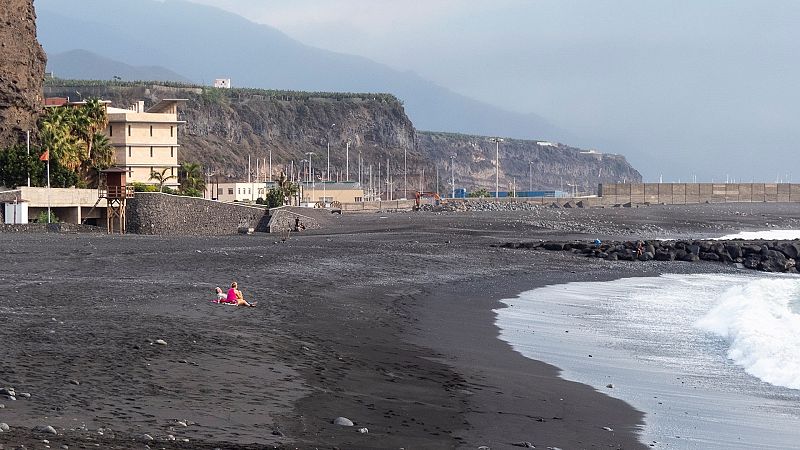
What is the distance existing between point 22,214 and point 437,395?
1741 inches

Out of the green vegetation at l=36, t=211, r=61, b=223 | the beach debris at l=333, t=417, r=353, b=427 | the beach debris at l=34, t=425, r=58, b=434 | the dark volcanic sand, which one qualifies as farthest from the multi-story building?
the beach debris at l=34, t=425, r=58, b=434

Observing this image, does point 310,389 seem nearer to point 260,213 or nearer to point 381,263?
point 381,263

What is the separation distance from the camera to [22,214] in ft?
178

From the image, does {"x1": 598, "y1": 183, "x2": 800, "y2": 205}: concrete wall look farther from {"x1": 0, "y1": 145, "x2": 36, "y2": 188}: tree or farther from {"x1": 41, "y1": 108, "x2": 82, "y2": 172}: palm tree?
{"x1": 0, "y1": 145, "x2": 36, "y2": 188}: tree

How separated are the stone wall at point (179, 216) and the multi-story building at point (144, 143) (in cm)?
1993

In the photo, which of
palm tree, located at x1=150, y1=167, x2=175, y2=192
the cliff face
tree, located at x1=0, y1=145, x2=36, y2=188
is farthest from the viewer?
palm tree, located at x1=150, y1=167, x2=175, y2=192

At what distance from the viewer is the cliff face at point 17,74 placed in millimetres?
72562

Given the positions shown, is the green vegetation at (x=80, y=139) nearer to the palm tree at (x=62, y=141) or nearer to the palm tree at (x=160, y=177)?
the palm tree at (x=62, y=141)

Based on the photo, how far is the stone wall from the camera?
2351 inches

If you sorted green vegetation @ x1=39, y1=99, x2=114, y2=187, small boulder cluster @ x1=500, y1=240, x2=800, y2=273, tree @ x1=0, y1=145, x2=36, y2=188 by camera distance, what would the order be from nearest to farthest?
small boulder cluster @ x1=500, y1=240, x2=800, y2=273
tree @ x1=0, y1=145, x2=36, y2=188
green vegetation @ x1=39, y1=99, x2=114, y2=187

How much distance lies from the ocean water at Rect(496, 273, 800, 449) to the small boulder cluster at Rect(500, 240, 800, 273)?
1440cm

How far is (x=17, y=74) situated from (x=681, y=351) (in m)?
62.4

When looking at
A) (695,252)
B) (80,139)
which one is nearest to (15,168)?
(80,139)

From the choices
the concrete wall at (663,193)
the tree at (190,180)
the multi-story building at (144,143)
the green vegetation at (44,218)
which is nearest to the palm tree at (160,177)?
the multi-story building at (144,143)
